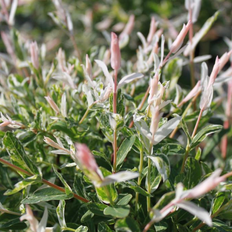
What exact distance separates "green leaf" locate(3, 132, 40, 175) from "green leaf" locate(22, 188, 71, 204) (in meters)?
0.04

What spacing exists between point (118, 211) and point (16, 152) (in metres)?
0.22

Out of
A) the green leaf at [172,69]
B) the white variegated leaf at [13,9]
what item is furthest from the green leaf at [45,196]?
the white variegated leaf at [13,9]

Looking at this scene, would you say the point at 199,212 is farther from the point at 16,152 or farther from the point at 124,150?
the point at 16,152

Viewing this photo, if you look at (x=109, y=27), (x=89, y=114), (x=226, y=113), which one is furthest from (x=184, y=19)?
(x=89, y=114)

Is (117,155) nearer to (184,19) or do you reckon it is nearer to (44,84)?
(44,84)

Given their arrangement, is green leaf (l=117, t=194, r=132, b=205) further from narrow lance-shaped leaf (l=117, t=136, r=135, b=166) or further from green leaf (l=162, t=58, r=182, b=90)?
green leaf (l=162, t=58, r=182, b=90)

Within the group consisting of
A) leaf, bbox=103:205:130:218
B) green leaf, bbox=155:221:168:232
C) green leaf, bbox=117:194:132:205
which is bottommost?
green leaf, bbox=155:221:168:232

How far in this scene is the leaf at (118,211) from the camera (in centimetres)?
53

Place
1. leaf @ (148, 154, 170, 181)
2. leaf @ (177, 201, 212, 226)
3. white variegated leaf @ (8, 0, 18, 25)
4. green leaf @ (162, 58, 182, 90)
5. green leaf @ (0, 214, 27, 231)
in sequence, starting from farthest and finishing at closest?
white variegated leaf @ (8, 0, 18, 25) → green leaf @ (162, 58, 182, 90) → green leaf @ (0, 214, 27, 231) → leaf @ (148, 154, 170, 181) → leaf @ (177, 201, 212, 226)

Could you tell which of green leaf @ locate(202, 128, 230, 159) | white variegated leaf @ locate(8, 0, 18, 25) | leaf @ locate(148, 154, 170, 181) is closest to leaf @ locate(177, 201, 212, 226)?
leaf @ locate(148, 154, 170, 181)

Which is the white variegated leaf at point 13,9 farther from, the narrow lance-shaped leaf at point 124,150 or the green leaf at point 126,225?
the green leaf at point 126,225

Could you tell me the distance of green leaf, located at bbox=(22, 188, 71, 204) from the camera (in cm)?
61

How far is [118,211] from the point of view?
551 millimetres

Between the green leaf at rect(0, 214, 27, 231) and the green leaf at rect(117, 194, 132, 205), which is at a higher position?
the green leaf at rect(117, 194, 132, 205)
